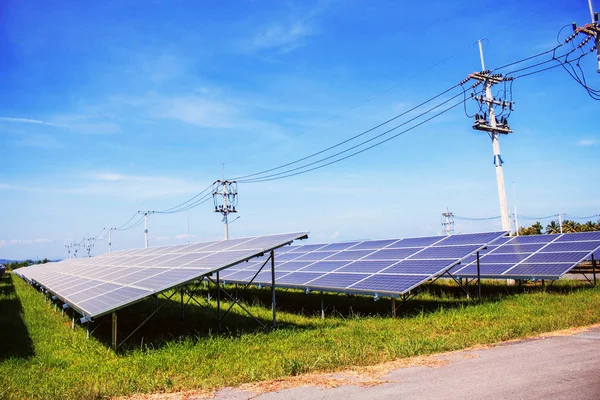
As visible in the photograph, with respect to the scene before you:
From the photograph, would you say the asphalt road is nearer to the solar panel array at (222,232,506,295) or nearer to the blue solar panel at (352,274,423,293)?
the blue solar panel at (352,274,423,293)

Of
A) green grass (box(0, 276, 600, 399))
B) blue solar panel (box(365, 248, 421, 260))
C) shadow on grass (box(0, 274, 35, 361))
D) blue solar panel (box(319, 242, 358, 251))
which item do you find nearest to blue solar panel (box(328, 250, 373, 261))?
blue solar panel (box(365, 248, 421, 260))

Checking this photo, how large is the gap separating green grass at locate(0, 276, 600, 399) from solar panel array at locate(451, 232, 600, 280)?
1.21 m

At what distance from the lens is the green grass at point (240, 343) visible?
855 centimetres

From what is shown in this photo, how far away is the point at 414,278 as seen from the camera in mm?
14672

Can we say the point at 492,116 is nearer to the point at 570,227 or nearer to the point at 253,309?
the point at 253,309

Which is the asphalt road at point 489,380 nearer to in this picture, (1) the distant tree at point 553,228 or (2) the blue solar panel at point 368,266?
(2) the blue solar panel at point 368,266

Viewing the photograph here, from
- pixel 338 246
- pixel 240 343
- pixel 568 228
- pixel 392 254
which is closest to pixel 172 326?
pixel 240 343

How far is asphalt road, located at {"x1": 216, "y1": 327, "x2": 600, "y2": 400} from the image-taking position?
6.65 meters

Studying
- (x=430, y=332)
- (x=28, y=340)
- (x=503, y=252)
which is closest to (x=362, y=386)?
(x=430, y=332)

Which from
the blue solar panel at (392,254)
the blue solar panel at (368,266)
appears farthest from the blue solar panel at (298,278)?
the blue solar panel at (392,254)

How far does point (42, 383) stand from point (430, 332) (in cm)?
883

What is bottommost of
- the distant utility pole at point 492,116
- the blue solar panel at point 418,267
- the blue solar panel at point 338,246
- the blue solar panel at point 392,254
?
the blue solar panel at point 418,267

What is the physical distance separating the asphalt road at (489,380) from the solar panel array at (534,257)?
32.8 feet

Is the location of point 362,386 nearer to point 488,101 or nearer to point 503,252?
point 503,252
